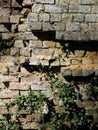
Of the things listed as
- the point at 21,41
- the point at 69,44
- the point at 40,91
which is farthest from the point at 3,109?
the point at 69,44

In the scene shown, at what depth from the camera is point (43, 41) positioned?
4.65 meters

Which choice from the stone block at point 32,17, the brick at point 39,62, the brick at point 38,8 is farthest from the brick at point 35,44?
the brick at point 38,8

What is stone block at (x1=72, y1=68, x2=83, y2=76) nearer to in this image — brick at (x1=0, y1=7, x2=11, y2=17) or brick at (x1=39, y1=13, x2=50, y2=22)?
brick at (x1=39, y1=13, x2=50, y2=22)

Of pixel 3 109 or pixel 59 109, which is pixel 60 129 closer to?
pixel 59 109

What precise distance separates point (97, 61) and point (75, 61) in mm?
282

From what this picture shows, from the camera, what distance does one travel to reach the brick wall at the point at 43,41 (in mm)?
4551

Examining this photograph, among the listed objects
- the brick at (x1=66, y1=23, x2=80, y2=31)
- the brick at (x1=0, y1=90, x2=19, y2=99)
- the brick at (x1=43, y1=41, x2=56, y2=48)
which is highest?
the brick at (x1=66, y1=23, x2=80, y2=31)

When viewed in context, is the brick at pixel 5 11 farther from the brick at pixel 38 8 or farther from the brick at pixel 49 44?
the brick at pixel 49 44

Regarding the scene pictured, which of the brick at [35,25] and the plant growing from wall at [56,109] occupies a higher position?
the brick at [35,25]

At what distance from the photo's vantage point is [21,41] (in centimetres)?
470

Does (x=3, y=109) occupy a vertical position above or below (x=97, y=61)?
below

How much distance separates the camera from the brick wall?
14.9 feet

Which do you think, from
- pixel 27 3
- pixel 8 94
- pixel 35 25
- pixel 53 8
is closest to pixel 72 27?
pixel 53 8

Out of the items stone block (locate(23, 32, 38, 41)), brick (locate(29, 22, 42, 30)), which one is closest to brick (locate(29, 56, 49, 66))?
stone block (locate(23, 32, 38, 41))
